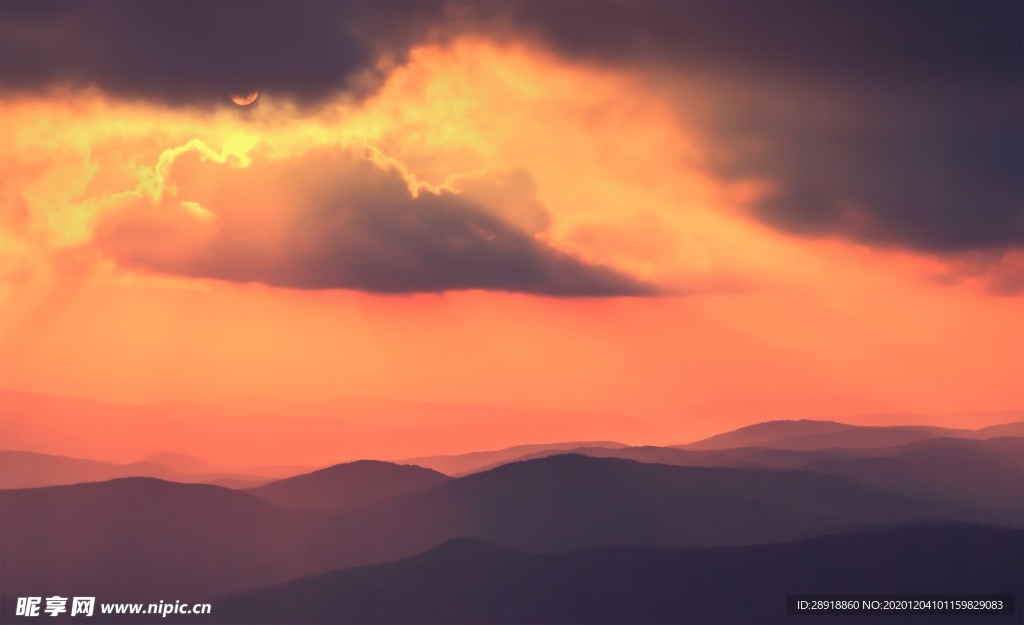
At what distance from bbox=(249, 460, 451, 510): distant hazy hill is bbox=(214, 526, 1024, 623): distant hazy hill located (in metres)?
7.57

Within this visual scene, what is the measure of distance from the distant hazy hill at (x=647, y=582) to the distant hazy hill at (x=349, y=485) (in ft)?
24.8

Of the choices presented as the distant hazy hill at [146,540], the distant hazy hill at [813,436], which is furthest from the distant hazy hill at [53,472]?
the distant hazy hill at [813,436]


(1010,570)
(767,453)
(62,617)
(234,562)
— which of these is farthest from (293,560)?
(1010,570)

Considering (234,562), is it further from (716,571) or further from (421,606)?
(716,571)

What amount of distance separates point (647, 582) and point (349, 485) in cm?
2194

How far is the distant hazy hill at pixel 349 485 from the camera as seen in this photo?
6625 cm

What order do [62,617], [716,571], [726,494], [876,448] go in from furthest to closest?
[876,448], [726,494], [716,571], [62,617]

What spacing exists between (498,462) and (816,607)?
2304 centimetres

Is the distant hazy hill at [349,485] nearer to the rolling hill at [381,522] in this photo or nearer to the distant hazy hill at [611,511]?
the rolling hill at [381,522]

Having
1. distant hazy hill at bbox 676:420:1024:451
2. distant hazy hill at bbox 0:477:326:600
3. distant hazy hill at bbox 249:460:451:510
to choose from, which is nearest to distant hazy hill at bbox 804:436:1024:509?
distant hazy hill at bbox 676:420:1024:451

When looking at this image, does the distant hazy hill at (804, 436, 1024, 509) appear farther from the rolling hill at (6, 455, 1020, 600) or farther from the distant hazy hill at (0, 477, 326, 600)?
the distant hazy hill at (0, 477, 326, 600)

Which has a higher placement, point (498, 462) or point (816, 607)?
point (498, 462)

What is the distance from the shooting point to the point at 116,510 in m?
62.8

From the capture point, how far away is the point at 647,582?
56562 mm
